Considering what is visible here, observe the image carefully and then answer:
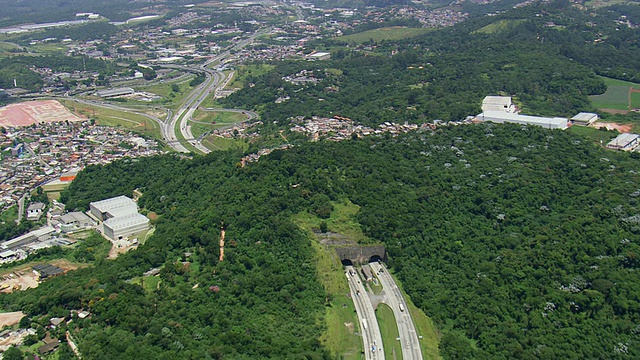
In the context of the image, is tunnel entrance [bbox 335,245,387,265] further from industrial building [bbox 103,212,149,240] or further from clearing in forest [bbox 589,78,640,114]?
clearing in forest [bbox 589,78,640,114]

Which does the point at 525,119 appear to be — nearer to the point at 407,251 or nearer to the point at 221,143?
the point at 407,251

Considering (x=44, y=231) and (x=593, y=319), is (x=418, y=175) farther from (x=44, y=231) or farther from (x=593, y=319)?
(x=44, y=231)

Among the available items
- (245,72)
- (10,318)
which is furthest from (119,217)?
(245,72)

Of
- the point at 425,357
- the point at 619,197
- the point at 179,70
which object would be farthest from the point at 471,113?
the point at 179,70

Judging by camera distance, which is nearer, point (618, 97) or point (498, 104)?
point (498, 104)

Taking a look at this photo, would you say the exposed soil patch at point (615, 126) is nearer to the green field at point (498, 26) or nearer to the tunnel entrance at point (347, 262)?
the tunnel entrance at point (347, 262)

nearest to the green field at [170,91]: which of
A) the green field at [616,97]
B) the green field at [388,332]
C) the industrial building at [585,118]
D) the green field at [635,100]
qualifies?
the industrial building at [585,118]
